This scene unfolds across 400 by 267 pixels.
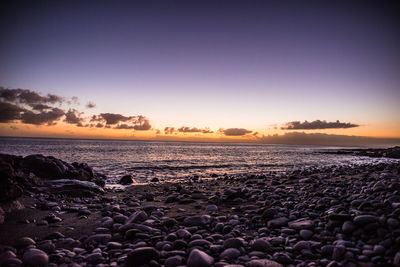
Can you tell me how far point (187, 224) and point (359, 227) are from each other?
3933 mm

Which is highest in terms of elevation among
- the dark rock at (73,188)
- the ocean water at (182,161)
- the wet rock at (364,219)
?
→ the wet rock at (364,219)

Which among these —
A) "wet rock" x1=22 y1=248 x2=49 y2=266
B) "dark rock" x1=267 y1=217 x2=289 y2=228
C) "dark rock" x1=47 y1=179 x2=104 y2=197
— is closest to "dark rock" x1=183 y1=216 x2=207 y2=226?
"dark rock" x1=267 y1=217 x2=289 y2=228

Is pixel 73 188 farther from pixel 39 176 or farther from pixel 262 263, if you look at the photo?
pixel 262 263

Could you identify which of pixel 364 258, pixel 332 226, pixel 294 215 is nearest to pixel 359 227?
pixel 332 226

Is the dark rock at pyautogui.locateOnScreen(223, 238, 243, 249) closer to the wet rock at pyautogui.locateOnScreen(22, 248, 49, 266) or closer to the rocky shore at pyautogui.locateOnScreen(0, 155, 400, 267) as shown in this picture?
the rocky shore at pyautogui.locateOnScreen(0, 155, 400, 267)

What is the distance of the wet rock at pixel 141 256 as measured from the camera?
151 inches

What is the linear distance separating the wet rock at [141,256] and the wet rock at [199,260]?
0.66 m

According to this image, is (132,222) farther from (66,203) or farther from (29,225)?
(66,203)

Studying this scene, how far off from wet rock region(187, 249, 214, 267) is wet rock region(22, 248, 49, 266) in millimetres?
2558

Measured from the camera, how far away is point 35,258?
3842mm

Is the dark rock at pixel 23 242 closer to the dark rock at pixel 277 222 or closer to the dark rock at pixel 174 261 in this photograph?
the dark rock at pixel 174 261

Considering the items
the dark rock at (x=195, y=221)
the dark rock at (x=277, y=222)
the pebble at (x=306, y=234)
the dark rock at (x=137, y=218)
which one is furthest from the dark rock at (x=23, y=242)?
the pebble at (x=306, y=234)

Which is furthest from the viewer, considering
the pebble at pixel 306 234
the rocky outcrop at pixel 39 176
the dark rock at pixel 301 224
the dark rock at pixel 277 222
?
the rocky outcrop at pixel 39 176

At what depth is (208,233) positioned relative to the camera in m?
5.20
